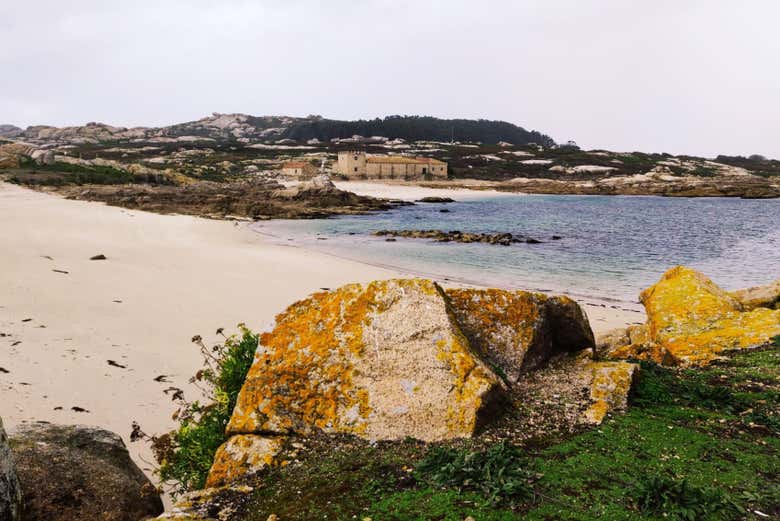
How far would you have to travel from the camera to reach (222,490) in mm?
4422

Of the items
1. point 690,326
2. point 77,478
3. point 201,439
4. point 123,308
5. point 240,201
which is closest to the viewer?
point 77,478

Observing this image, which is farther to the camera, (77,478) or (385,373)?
(385,373)

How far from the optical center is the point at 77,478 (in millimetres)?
4984

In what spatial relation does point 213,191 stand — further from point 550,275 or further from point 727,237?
point 727,237

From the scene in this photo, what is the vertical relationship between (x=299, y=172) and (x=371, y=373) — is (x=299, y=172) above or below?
above

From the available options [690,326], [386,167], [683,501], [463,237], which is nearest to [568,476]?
[683,501]

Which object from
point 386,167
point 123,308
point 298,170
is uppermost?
point 386,167

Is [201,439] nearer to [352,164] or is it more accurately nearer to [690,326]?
[690,326]

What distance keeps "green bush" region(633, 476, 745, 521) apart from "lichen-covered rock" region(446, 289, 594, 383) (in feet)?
7.86

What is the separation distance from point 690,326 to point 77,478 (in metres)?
10.8

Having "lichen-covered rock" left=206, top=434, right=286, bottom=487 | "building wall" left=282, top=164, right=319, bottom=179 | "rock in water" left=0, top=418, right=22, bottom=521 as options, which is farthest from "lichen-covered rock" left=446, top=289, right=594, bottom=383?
"building wall" left=282, top=164, right=319, bottom=179

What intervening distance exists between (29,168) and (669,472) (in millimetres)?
84138

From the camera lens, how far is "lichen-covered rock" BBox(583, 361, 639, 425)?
17.4 ft

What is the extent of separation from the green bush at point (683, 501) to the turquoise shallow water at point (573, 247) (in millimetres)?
17628
